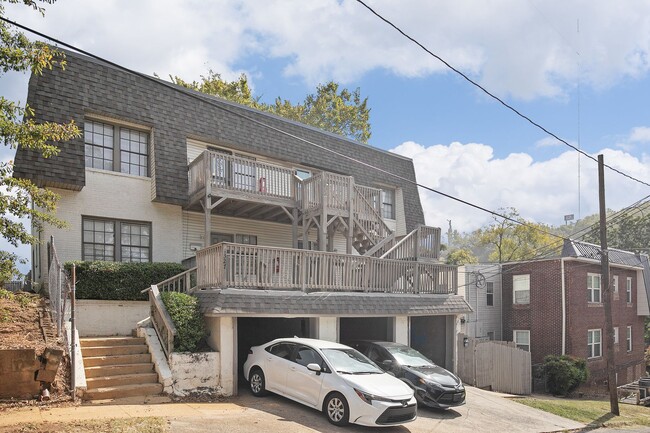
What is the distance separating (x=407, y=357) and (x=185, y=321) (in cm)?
558

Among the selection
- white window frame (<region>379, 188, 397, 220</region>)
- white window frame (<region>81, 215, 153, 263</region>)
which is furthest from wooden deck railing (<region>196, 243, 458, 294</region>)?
white window frame (<region>379, 188, 397, 220</region>)

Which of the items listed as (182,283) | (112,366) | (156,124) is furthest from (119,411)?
(156,124)

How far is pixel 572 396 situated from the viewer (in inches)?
931

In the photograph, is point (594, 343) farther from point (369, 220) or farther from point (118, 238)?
point (118, 238)

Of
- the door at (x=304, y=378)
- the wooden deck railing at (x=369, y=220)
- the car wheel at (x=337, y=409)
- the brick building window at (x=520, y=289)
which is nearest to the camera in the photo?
the car wheel at (x=337, y=409)

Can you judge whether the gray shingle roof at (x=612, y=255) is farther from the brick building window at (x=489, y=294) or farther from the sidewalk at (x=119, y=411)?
the sidewalk at (x=119, y=411)

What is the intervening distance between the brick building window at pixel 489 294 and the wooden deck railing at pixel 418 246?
1206 cm

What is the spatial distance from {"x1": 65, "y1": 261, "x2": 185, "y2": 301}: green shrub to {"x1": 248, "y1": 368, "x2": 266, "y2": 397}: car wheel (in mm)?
5230

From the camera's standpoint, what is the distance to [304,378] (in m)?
11.1

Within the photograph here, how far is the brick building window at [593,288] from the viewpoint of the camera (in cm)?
2845

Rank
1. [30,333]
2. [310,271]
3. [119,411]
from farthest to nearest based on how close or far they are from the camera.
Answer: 1. [310,271]
2. [30,333]
3. [119,411]

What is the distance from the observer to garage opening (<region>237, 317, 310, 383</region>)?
16.0 m

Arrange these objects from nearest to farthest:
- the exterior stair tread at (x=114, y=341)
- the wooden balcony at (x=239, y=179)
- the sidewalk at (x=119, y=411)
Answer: the sidewalk at (x=119, y=411)
the exterior stair tread at (x=114, y=341)
the wooden balcony at (x=239, y=179)

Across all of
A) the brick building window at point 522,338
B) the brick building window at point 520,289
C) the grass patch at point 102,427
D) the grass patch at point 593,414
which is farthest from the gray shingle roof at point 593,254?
the grass patch at point 102,427
